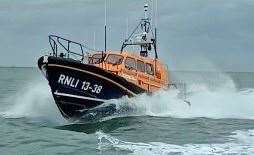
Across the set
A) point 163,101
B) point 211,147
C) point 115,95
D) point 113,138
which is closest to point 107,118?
point 115,95

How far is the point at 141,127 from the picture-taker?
18.2m

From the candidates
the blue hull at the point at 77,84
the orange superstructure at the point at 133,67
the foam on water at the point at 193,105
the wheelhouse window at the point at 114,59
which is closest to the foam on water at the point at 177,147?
the blue hull at the point at 77,84

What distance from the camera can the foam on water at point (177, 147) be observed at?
13.4 meters

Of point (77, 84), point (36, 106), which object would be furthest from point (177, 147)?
point (36, 106)

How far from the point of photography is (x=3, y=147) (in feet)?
44.9

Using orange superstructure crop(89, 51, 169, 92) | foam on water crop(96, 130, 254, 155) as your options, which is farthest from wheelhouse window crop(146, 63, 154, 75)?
foam on water crop(96, 130, 254, 155)

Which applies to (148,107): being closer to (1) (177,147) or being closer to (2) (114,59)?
(2) (114,59)

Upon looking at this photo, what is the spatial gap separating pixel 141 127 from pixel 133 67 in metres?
3.90

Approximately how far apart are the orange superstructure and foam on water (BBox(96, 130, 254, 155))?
19.1ft

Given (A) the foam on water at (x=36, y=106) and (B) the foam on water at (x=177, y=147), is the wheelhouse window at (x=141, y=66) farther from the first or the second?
(B) the foam on water at (x=177, y=147)

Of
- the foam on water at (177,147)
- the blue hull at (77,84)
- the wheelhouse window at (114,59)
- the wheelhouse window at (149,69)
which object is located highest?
the wheelhouse window at (114,59)

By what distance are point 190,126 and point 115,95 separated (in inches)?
120

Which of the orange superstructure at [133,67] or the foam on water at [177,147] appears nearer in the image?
the foam on water at [177,147]

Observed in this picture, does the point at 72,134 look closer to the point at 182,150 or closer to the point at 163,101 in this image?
the point at 182,150
